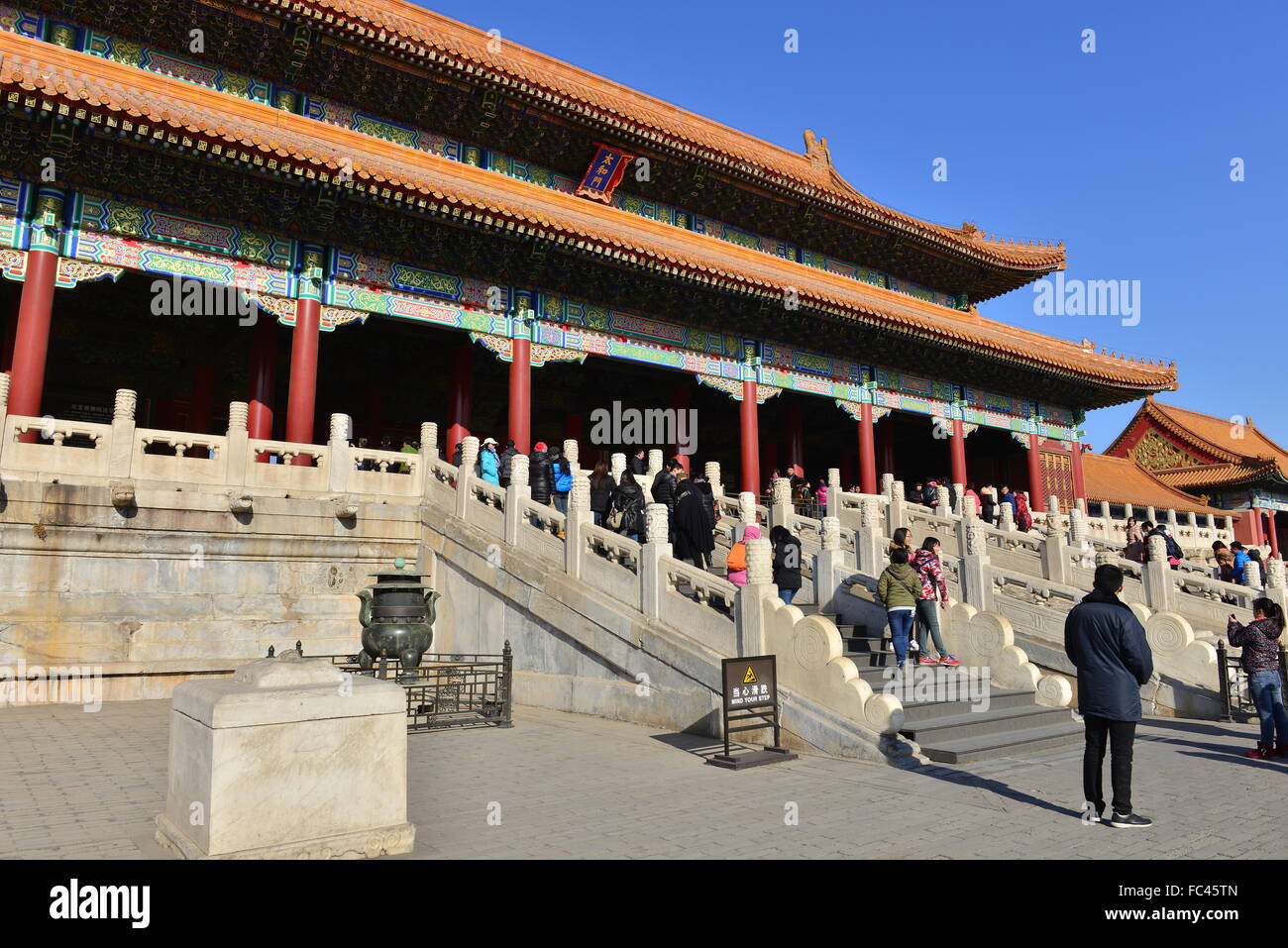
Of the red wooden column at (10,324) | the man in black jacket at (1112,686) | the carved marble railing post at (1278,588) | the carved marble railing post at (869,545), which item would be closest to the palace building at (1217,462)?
the carved marble railing post at (1278,588)

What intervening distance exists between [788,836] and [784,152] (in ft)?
76.1

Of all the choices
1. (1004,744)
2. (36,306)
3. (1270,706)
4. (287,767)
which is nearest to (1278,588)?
(1270,706)

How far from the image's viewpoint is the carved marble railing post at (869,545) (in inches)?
486

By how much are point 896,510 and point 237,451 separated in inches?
405

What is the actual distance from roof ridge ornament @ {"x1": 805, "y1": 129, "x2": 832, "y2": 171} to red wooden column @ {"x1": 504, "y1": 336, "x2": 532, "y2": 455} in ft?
45.5

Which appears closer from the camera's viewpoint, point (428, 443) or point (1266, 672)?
point (1266, 672)

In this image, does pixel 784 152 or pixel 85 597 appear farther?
pixel 784 152

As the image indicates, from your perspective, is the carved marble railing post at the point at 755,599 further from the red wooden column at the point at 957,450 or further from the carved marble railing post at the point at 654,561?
the red wooden column at the point at 957,450

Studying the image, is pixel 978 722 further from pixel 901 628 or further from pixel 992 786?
pixel 992 786

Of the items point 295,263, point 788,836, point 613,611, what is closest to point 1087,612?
point 788,836

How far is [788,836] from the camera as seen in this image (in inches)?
189

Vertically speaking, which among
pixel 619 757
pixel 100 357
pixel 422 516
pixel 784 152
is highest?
pixel 784 152

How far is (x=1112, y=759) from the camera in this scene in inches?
197
